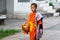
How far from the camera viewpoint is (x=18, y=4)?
2283 centimetres

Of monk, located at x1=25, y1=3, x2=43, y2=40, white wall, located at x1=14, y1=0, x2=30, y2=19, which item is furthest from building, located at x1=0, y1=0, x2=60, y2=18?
monk, located at x1=25, y1=3, x2=43, y2=40

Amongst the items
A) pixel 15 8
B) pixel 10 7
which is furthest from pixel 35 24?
pixel 10 7

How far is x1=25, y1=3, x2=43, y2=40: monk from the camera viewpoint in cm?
693

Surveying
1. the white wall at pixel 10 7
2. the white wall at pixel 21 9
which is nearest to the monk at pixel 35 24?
the white wall at pixel 21 9

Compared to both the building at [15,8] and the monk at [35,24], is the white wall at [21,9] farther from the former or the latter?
the monk at [35,24]

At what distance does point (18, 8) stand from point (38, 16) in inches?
620

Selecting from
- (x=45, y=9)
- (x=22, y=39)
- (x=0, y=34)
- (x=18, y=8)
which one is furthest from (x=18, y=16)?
(x=22, y=39)

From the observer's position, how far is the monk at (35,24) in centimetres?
693

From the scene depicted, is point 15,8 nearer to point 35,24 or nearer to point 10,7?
point 10,7

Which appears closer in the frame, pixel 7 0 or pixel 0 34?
pixel 0 34

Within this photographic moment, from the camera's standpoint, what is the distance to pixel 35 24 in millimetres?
7027

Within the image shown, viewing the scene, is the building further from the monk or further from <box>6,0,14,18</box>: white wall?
the monk

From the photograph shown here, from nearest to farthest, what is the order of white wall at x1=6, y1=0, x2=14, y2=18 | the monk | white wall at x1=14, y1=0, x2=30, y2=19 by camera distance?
the monk, white wall at x1=14, y1=0, x2=30, y2=19, white wall at x1=6, y1=0, x2=14, y2=18

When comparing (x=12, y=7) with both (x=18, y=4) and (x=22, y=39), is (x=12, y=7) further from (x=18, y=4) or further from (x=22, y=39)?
(x=22, y=39)
